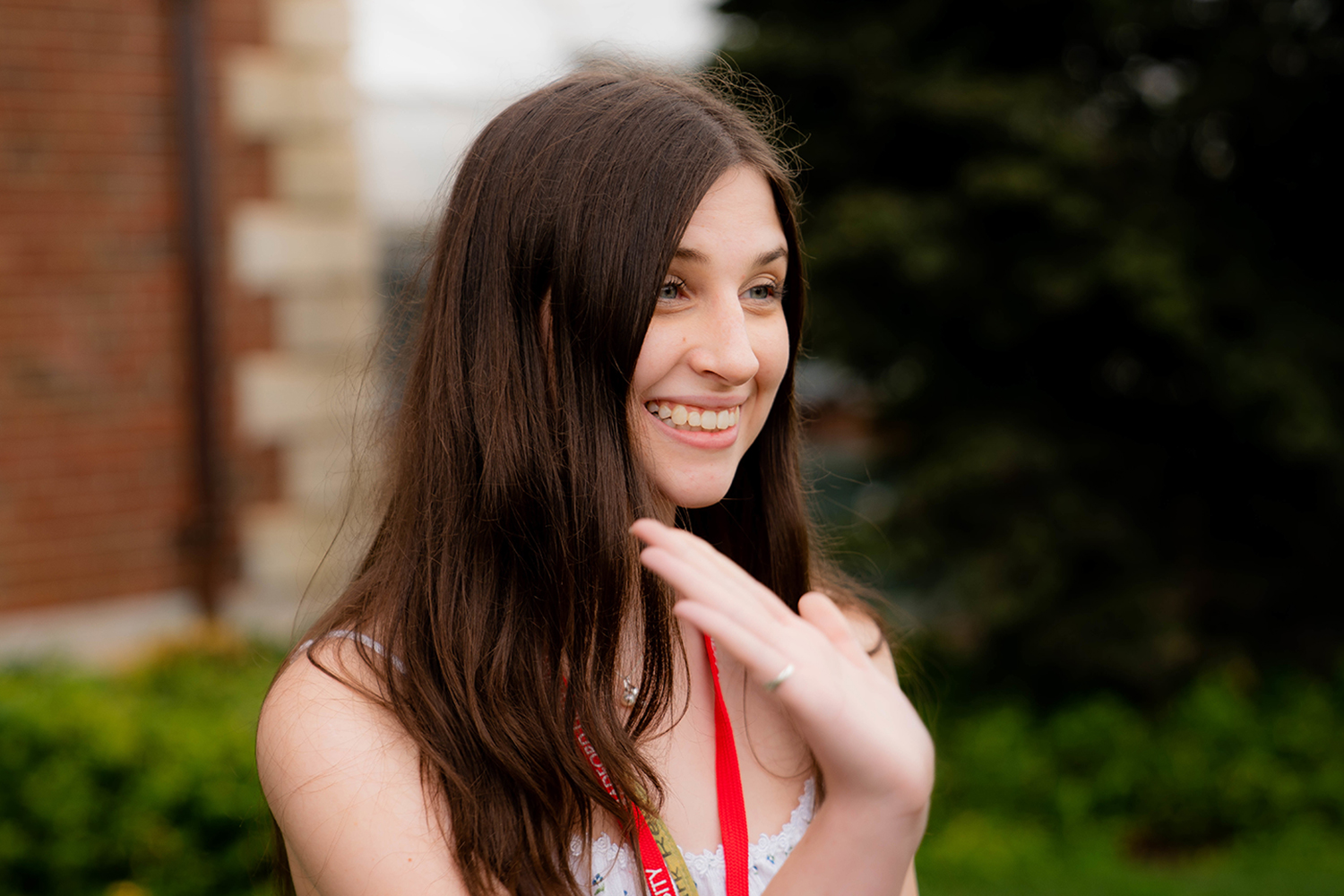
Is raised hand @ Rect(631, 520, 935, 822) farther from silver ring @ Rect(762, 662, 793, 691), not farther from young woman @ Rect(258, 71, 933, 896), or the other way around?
young woman @ Rect(258, 71, 933, 896)

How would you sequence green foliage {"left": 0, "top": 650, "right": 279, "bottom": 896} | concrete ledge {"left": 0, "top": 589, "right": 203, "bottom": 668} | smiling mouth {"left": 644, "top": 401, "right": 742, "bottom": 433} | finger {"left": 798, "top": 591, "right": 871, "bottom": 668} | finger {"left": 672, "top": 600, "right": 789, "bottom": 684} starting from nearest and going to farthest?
finger {"left": 672, "top": 600, "right": 789, "bottom": 684}, finger {"left": 798, "top": 591, "right": 871, "bottom": 668}, smiling mouth {"left": 644, "top": 401, "right": 742, "bottom": 433}, green foliage {"left": 0, "top": 650, "right": 279, "bottom": 896}, concrete ledge {"left": 0, "top": 589, "right": 203, "bottom": 668}

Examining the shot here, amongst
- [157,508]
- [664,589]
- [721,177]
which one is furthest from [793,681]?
[157,508]

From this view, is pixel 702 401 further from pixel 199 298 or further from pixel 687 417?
pixel 199 298

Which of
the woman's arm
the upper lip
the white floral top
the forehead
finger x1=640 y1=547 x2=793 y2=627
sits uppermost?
the forehead

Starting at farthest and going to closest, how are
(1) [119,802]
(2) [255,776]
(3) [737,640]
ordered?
(2) [255,776]
(1) [119,802]
(3) [737,640]

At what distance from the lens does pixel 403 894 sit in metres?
1.42

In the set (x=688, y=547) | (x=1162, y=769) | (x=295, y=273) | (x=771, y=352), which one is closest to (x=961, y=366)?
(x=1162, y=769)

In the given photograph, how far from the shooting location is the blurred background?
460 cm

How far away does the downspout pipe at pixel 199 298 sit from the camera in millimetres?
4977

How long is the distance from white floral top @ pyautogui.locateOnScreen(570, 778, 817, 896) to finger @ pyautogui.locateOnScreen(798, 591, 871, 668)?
42 centimetres

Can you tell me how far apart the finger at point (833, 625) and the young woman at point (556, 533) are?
211 millimetres

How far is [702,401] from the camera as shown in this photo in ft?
5.45

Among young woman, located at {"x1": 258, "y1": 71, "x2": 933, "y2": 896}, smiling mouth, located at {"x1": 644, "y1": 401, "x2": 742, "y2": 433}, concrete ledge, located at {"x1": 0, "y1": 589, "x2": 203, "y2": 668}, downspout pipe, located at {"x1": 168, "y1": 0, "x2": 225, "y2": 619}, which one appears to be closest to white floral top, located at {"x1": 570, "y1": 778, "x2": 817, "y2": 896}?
young woman, located at {"x1": 258, "y1": 71, "x2": 933, "y2": 896}

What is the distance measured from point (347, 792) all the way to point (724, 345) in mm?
790
